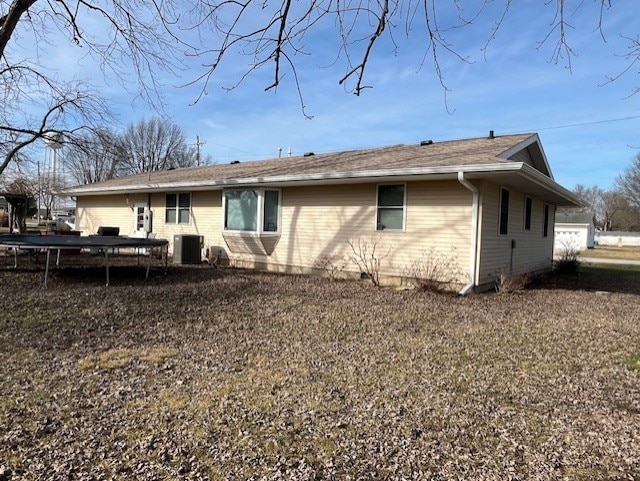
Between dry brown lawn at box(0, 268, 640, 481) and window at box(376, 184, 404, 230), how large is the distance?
2.99m

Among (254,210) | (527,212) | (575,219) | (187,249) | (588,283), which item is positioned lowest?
(588,283)

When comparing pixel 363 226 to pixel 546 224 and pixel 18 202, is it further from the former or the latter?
pixel 18 202

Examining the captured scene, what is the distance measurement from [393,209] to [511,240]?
11.2 ft

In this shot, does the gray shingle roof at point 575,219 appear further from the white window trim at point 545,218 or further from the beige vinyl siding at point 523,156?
the beige vinyl siding at point 523,156

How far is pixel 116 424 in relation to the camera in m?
3.29

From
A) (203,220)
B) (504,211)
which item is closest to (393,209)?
(504,211)

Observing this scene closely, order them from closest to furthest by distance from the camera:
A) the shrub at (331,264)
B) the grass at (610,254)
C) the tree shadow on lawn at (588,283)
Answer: the shrub at (331,264)
the tree shadow on lawn at (588,283)
the grass at (610,254)

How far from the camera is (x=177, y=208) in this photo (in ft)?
50.8

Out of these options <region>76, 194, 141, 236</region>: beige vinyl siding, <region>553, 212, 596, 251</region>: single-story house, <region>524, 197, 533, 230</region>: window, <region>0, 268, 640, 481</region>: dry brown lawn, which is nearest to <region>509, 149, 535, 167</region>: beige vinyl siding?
<region>524, 197, 533, 230</region>: window

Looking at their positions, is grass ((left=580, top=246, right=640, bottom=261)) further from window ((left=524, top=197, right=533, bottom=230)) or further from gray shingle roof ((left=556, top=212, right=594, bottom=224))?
window ((left=524, top=197, right=533, bottom=230))

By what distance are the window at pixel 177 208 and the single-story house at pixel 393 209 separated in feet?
0.11

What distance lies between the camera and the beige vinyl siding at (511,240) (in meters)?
9.81

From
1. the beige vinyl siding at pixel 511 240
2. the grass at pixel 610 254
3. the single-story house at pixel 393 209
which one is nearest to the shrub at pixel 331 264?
the single-story house at pixel 393 209

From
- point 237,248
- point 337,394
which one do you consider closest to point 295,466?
point 337,394
